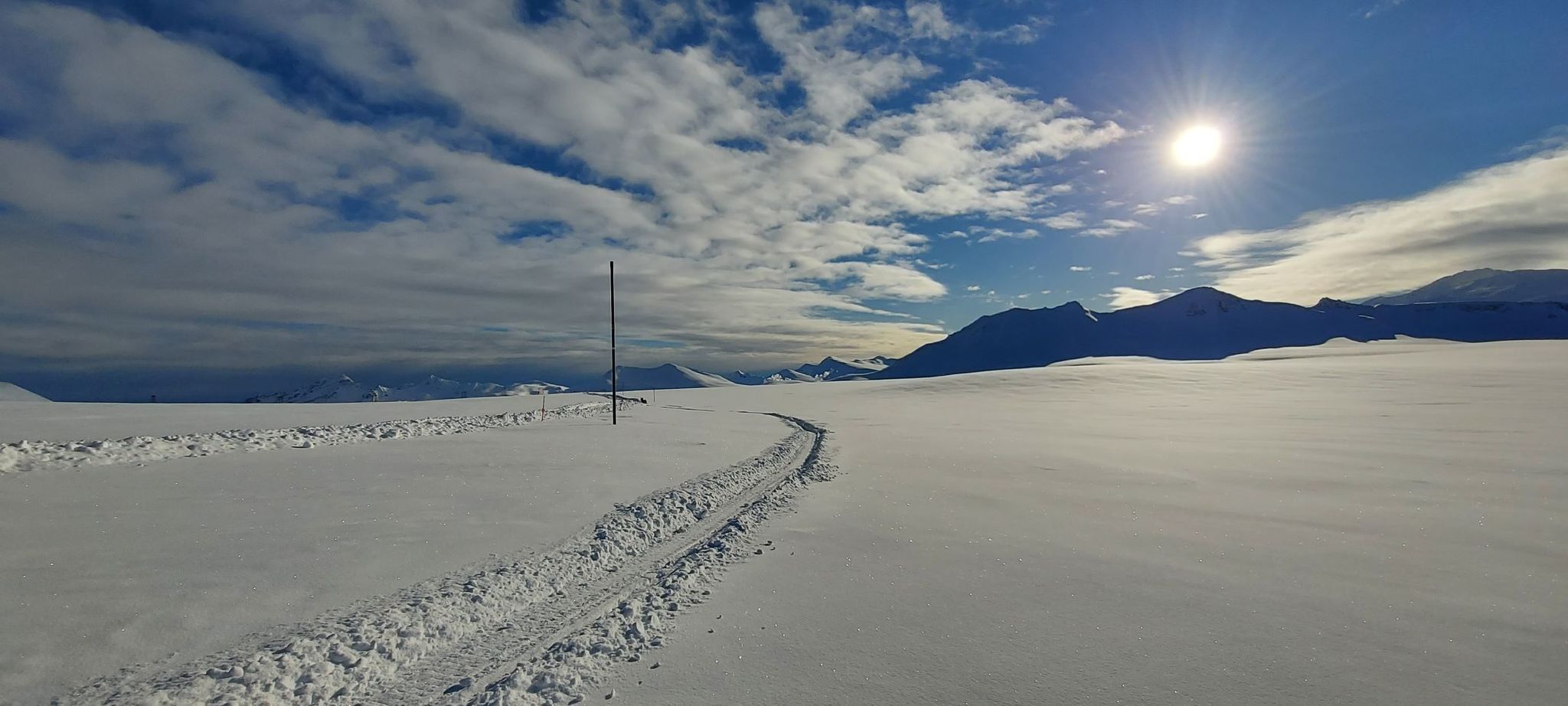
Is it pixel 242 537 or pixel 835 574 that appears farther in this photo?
pixel 242 537

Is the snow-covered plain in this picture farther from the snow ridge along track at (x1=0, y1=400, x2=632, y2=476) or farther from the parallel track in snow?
the snow ridge along track at (x1=0, y1=400, x2=632, y2=476)

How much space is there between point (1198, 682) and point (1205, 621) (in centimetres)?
121

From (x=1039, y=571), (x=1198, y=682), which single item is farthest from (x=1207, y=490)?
(x=1198, y=682)

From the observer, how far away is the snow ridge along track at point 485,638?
444 centimetres

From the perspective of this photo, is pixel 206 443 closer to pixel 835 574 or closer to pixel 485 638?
pixel 485 638

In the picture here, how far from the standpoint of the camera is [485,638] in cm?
541

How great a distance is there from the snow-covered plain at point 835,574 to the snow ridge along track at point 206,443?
0.93m

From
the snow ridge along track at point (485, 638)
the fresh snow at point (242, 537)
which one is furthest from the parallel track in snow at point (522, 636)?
the fresh snow at point (242, 537)

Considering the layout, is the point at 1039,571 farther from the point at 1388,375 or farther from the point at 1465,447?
the point at 1388,375

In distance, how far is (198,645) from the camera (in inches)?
195

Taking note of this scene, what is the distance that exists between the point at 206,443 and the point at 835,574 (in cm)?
1603

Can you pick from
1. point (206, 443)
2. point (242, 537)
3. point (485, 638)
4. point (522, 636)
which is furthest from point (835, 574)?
point (206, 443)

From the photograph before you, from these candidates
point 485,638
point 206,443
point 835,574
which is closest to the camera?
point 485,638

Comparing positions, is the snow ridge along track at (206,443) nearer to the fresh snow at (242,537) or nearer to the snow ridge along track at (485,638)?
the fresh snow at (242,537)
